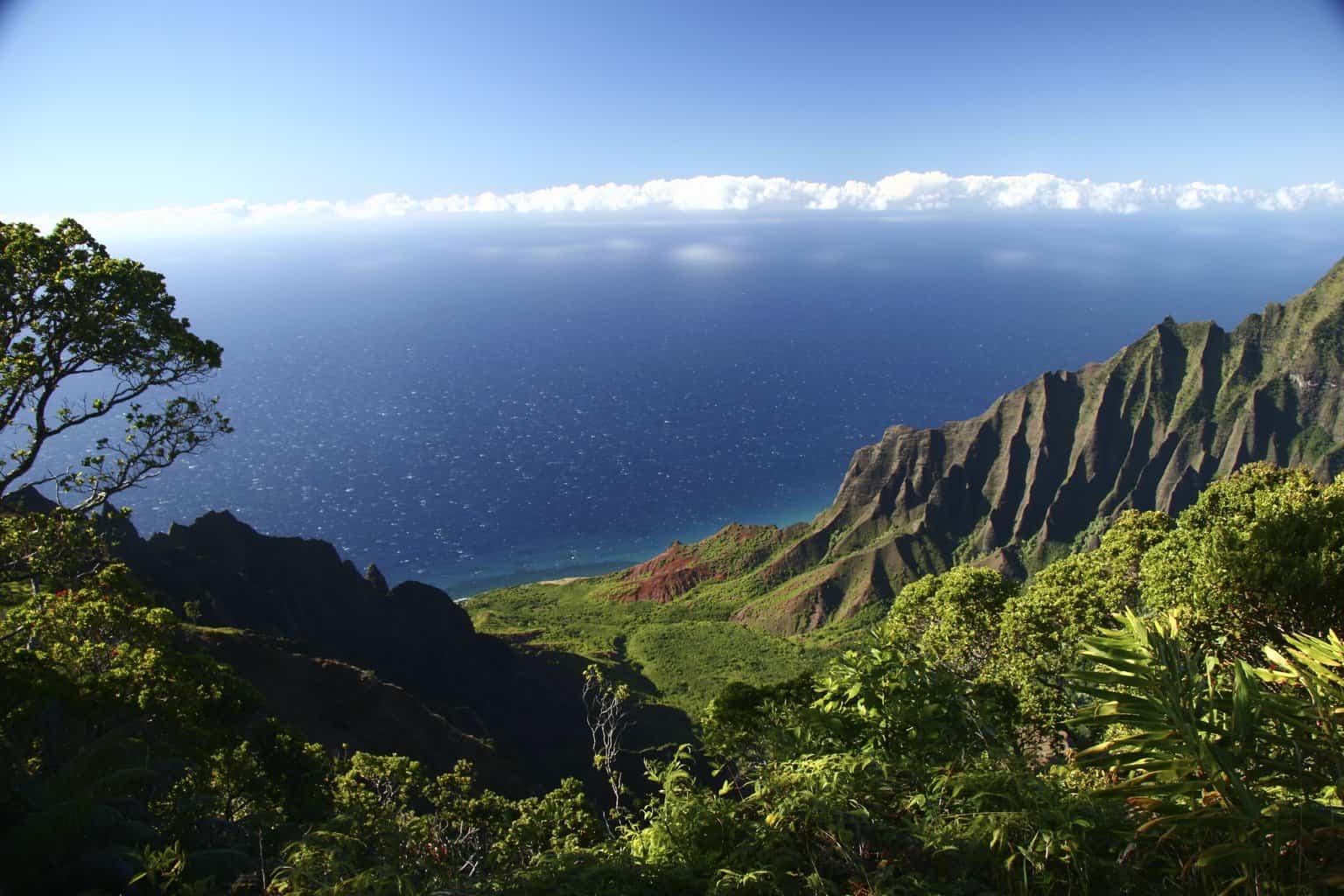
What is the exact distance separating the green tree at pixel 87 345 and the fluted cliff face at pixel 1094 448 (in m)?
102

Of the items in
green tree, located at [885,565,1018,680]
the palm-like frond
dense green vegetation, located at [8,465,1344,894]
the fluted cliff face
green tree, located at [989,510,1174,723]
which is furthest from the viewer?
the fluted cliff face

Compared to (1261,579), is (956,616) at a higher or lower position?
lower

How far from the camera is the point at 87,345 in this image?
13.6 metres

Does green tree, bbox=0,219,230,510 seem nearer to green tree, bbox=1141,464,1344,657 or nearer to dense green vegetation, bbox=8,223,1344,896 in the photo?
dense green vegetation, bbox=8,223,1344,896

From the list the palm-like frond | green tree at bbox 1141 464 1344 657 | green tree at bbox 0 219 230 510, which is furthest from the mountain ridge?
the palm-like frond

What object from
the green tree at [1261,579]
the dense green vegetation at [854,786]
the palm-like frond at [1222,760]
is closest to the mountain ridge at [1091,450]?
the green tree at [1261,579]

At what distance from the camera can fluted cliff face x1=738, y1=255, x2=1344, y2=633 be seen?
390ft

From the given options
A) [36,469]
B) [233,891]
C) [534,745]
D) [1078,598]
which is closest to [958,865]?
[233,891]

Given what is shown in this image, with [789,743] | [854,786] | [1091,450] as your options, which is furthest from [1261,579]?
[1091,450]

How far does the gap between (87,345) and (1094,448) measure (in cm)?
14935

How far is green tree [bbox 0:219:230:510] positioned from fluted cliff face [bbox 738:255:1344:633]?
101967 mm

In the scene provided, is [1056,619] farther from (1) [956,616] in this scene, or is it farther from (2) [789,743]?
(2) [789,743]

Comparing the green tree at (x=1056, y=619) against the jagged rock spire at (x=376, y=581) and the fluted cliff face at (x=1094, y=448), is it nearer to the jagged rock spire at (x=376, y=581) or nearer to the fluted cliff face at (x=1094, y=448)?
the jagged rock spire at (x=376, y=581)

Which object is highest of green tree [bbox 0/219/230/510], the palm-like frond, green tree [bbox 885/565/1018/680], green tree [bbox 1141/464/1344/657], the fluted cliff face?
green tree [bbox 0/219/230/510]
